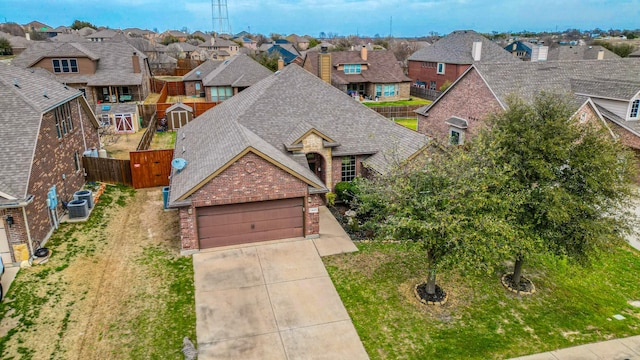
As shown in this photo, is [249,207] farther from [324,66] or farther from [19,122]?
[324,66]

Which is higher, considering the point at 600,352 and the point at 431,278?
the point at 431,278

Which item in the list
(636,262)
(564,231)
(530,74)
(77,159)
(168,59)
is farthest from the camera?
(168,59)

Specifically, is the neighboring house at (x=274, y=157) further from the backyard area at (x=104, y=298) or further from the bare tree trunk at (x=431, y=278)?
the bare tree trunk at (x=431, y=278)

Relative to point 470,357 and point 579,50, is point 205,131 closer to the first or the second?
point 470,357

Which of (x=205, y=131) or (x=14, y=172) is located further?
(x=205, y=131)

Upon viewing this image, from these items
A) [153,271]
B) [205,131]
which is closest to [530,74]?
[205,131]

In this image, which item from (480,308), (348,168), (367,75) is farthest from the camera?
(367,75)

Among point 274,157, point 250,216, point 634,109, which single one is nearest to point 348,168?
point 274,157
